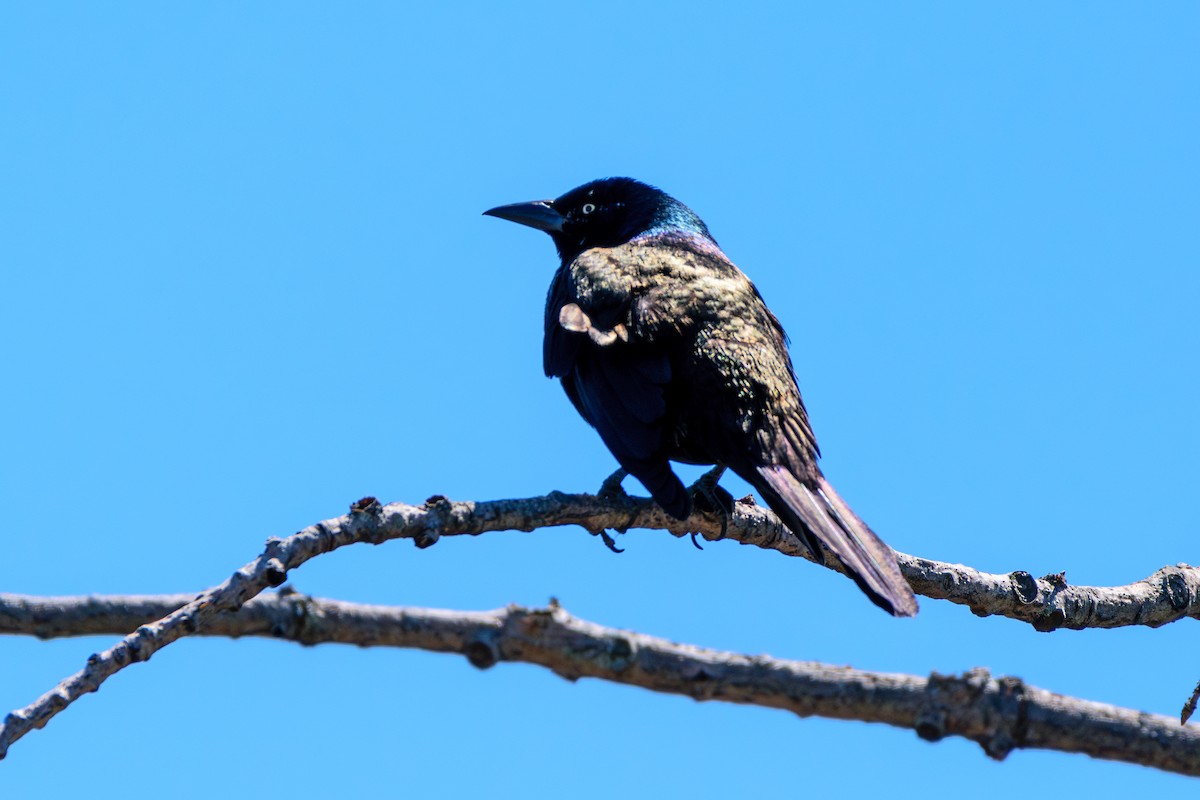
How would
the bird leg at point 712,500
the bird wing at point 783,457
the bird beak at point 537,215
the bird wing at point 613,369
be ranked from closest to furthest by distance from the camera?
1. the bird wing at point 783,457
2. the bird wing at point 613,369
3. the bird leg at point 712,500
4. the bird beak at point 537,215

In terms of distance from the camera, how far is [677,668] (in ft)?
6.69

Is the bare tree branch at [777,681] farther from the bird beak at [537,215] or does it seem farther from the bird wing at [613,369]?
the bird beak at [537,215]

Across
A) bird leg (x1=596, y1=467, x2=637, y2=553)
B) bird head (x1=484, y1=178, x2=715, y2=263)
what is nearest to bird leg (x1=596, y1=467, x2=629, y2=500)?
bird leg (x1=596, y1=467, x2=637, y2=553)

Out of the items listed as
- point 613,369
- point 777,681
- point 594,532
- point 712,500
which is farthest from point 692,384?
point 777,681

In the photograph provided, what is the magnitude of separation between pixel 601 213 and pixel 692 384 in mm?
2336

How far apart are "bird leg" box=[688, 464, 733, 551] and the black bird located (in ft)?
0.12

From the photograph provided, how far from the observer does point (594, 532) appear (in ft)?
14.4

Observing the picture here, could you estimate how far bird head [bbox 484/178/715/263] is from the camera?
694 centimetres

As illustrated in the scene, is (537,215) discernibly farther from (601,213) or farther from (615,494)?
(615,494)

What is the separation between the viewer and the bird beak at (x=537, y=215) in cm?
716

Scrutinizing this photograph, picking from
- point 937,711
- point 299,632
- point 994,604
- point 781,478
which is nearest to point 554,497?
point 781,478

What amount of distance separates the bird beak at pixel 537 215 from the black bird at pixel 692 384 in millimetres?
1135

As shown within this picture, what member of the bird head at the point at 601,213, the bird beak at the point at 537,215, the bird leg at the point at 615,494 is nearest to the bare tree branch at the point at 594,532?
the bird leg at the point at 615,494

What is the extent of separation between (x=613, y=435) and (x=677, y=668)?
112 inches
